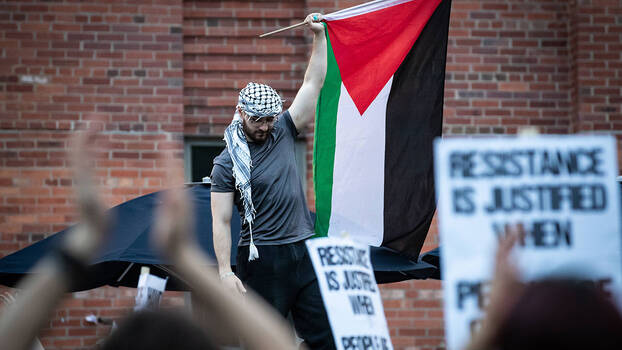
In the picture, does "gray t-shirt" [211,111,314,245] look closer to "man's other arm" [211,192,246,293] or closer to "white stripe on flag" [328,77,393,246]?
"man's other arm" [211,192,246,293]

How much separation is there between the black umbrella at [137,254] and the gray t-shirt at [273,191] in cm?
60

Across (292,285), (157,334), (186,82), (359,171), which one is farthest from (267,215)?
(157,334)

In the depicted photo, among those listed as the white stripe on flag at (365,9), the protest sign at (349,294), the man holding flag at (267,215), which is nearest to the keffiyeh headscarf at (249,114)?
the man holding flag at (267,215)

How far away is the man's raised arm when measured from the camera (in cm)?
496

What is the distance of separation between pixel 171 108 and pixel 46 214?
139cm

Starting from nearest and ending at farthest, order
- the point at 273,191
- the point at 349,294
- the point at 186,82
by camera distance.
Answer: the point at 349,294, the point at 273,191, the point at 186,82

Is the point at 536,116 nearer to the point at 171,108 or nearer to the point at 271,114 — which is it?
the point at 171,108

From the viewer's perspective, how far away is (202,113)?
7559 mm

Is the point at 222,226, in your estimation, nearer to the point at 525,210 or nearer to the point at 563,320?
the point at 525,210

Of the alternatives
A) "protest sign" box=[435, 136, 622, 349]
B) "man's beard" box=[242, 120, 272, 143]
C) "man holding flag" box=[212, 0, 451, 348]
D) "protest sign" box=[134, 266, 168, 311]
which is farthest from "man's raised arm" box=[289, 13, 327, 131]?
"protest sign" box=[435, 136, 622, 349]

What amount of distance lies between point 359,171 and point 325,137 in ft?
1.00

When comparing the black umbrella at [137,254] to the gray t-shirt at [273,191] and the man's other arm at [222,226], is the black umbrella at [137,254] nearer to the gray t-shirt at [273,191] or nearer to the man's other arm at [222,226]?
the man's other arm at [222,226]

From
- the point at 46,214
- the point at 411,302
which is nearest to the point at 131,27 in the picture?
the point at 46,214

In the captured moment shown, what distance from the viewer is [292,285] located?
15.0 ft
